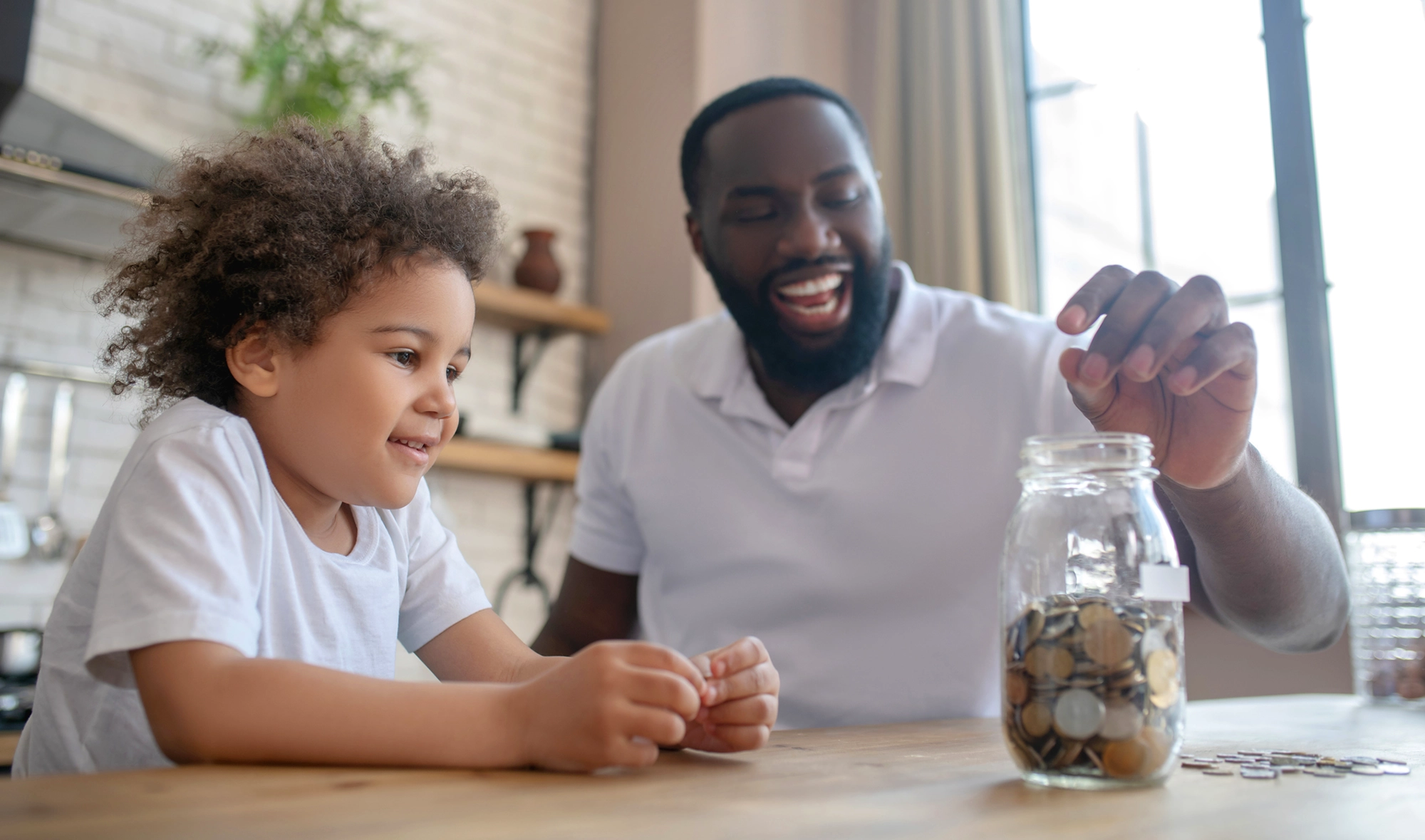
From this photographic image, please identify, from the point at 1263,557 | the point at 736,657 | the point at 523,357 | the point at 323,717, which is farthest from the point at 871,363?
the point at 523,357

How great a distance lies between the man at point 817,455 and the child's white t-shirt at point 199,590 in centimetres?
60

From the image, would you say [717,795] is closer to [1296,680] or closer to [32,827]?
[32,827]

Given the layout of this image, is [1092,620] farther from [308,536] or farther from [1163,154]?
[1163,154]

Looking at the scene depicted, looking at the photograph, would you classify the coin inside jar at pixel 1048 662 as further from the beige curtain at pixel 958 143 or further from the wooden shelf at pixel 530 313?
the beige curtain at pixel 958 143

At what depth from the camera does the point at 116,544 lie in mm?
751

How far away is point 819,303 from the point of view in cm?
162

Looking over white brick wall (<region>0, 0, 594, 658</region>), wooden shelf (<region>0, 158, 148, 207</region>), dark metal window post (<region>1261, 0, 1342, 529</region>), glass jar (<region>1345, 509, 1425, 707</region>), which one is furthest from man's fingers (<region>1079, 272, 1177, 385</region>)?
dark metal window post (<region>1261, 0, 1342, 529</region>)

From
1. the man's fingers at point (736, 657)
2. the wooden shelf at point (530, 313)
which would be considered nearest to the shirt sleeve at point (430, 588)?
the man's fingers at point (736, 657)

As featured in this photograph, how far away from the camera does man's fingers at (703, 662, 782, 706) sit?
783 millimetres

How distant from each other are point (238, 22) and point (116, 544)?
2.56 meters

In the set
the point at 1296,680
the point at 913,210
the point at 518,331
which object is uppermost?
the point at 913,210

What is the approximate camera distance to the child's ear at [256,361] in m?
0.94

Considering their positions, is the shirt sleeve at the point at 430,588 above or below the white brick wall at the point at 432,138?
below

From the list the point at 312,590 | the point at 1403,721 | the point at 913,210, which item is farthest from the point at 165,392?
the point at 913,210
